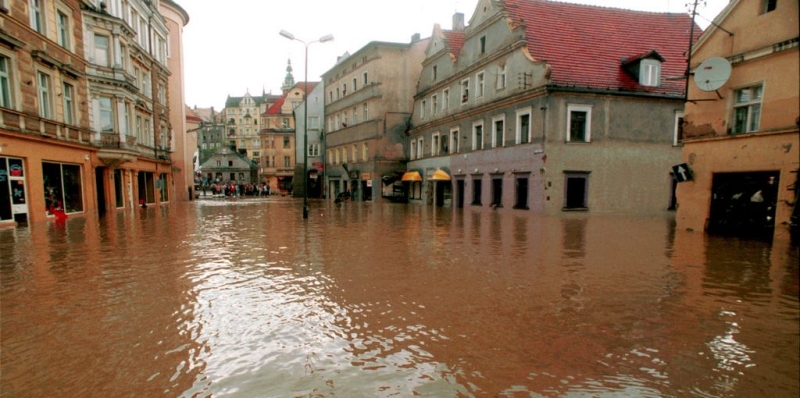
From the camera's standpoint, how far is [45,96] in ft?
59.6

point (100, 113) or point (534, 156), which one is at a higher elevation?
point (100, 113)

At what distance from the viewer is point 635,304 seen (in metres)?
5.65

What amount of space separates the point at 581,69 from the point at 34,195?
26.0 m

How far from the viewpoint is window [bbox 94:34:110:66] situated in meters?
22.7

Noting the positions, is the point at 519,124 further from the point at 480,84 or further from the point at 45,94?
the point at 45,94

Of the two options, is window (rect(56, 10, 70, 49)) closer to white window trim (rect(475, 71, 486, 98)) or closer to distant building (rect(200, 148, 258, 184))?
white window trim (rect(475, 71, 486, 98))

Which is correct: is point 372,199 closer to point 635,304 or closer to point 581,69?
point 581,69

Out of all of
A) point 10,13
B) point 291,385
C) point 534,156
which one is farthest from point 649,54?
point 10,13

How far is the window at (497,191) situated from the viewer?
24094 millimetres

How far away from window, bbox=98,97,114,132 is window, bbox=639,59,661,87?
2941 centimetres

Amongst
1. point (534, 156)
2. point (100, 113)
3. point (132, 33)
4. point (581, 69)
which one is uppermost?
point (132, 33)

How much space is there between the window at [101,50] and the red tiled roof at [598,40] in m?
22.8

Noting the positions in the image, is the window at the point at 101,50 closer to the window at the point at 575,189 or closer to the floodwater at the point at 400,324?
the floodwater at the point at 400,324

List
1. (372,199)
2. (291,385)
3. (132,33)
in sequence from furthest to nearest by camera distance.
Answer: (372,199) < (132,33) < (291,385)
